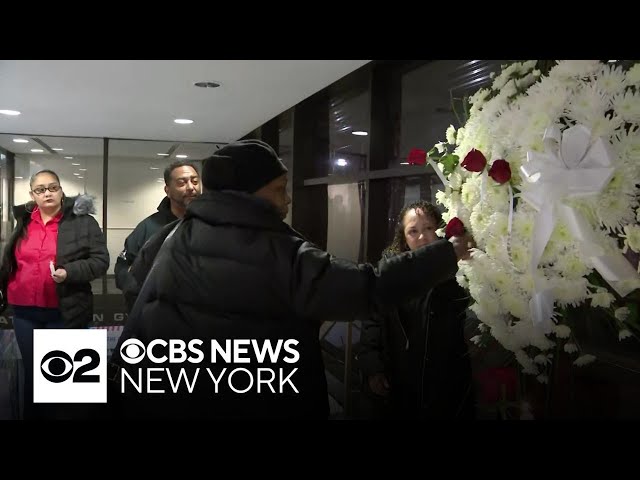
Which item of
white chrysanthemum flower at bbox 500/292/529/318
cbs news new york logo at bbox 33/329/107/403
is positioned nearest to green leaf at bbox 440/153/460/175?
white chrysanthemum flower at bbox 500/292/529/318

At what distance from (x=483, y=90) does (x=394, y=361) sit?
0.74 metres

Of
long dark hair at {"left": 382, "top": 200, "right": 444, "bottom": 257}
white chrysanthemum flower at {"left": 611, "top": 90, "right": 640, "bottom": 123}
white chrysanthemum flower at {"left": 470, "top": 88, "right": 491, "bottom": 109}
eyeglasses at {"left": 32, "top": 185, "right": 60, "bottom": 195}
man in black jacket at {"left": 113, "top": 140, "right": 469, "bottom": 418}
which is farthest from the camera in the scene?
eyeglasses at {"left": 32, "top": 185, "right": 60, "bottom": 195}

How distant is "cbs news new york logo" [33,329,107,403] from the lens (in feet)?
3.96

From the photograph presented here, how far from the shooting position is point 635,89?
→ 675 mm

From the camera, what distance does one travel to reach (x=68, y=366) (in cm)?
122

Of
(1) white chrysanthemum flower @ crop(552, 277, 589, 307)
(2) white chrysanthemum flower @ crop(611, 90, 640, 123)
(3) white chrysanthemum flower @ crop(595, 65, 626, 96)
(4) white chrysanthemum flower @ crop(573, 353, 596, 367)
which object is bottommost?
(4) white chrysanthemum flower @ crop(573, 353, 596, 367)

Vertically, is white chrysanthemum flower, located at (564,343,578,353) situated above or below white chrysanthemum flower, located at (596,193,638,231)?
below

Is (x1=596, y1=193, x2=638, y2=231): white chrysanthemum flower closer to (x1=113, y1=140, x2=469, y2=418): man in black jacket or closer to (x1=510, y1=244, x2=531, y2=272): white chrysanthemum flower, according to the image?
(x1=510, y1=244, x2=531, y2=272): white chrysanthemum flower

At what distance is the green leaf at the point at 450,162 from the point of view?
0.95 m

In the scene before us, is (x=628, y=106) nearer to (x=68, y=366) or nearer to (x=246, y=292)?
(x=246, y=292)

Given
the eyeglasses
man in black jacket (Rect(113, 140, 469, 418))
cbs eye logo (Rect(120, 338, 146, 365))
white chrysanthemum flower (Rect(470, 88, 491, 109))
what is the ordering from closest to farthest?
white chrysanthemum flower (Rect(470, 88, 491, 109)) → man in black jacket (Rect(113, 140, 469, 418)) → cbs eye logo (Rect(120, 338, 146, 365)) → the eyeglasses

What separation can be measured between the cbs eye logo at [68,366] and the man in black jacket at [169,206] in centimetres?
43

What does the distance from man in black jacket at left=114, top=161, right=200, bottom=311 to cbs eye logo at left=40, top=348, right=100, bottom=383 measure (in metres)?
0.43

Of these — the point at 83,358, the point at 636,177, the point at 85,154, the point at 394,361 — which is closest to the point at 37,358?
the point at 83,358
